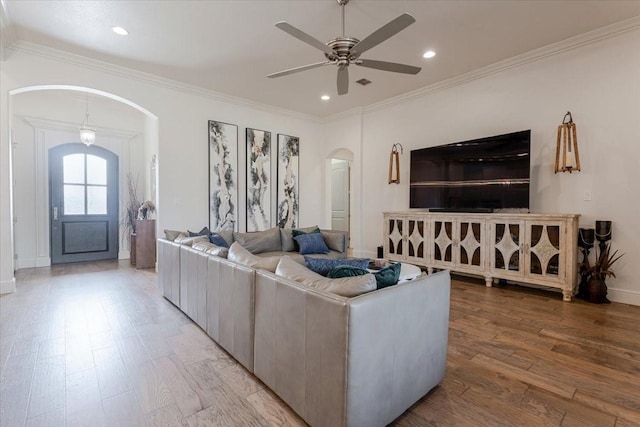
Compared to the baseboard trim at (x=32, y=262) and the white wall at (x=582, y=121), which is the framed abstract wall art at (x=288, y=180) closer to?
the white wall at (x=582, y=121)

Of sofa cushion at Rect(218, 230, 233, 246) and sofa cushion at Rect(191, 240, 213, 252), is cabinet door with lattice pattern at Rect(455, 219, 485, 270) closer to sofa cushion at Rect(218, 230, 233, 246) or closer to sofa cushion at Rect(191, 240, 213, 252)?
sofa cushion at Rect(218, 230, 233, 246)

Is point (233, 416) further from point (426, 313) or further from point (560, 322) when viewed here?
point (560, 322)

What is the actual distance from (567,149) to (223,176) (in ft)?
16.7

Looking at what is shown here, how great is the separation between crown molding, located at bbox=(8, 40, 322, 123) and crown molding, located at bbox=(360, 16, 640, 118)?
2.85 metres

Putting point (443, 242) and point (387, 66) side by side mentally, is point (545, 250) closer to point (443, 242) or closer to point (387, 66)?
point (443, 242)

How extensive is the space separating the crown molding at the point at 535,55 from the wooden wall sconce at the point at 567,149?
873 mm

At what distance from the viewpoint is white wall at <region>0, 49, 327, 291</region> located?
3729 millimetres

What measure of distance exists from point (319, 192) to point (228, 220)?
7.63ft

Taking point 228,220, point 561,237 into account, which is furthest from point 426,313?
point 228,220

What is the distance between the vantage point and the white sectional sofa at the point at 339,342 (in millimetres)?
1328

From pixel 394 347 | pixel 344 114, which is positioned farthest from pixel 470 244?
pixel 344 114

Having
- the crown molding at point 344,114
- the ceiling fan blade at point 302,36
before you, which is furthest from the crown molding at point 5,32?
the crown molding at point 344,114

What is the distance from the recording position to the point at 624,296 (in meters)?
3.44

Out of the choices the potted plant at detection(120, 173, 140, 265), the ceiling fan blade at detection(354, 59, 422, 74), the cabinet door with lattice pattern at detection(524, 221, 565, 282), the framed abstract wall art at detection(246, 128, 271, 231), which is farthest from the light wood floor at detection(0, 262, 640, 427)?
the potted plant at detection(120, 173, 140, 265)
